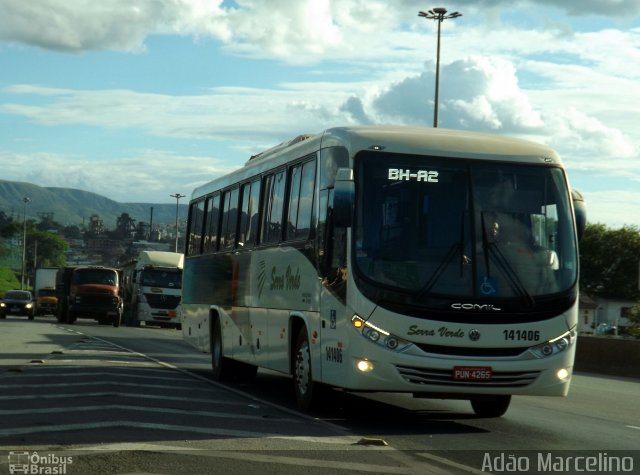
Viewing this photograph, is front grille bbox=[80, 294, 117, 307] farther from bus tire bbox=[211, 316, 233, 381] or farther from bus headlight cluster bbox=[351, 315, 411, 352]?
bus headlight cluster bbox=[351, 315, 411, 352]

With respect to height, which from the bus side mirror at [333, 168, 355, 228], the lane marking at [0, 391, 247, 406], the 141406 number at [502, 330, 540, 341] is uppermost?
the bus side mirror at [333, 168, 355, 228]

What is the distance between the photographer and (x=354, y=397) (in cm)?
1692

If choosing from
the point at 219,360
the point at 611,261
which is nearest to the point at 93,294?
the point at 219,360

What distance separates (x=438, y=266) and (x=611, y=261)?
10408 cm

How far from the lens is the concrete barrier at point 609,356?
27250mm

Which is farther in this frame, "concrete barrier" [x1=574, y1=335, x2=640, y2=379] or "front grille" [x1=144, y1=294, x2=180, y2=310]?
"front grille" [x1=144, y1=294, x2=180, y2=310]

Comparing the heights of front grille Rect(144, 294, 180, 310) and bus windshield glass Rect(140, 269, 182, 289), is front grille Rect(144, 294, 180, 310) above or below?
below

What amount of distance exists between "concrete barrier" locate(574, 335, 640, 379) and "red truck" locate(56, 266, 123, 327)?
93.9ft

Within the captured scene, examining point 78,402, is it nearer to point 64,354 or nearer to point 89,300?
point 64,354

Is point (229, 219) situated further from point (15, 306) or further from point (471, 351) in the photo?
point (15, 306)

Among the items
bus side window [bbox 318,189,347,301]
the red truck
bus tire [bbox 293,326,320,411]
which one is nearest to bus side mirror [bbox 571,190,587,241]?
bus side window [bbox 318,189,347,301]

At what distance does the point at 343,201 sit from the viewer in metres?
12.4

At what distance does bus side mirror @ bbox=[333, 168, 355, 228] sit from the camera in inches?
488

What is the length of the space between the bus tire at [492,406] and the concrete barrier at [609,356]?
1317 centimetres
